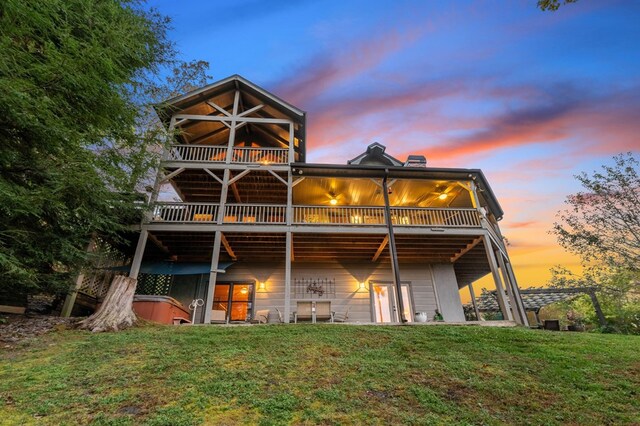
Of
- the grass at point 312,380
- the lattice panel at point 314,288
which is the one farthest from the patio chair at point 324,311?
the grass at point 312,380

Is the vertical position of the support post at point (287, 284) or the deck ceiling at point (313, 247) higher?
the deck ceiling at point (313, 247)

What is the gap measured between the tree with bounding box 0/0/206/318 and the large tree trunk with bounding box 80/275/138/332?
150 centimetres

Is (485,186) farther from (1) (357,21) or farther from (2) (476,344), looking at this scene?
(1) (357,21)

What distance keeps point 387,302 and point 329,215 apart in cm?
480

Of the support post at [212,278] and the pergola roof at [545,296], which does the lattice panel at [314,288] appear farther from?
the pergola roof at [545,296]

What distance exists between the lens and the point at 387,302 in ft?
42.9

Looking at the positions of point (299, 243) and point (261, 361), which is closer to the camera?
point (261, 361)

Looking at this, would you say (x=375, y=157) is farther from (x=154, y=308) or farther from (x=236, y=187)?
(x=154, y=308)

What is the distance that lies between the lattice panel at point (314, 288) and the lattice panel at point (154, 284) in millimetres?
5360

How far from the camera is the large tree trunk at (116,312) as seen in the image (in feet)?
23.7

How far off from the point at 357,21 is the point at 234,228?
14.7 meters

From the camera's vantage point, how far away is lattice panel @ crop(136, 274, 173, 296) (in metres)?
12.1

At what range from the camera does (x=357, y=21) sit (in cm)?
1738

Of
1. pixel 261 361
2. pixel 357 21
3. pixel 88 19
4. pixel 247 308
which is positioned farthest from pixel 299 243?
pixel 357 21
